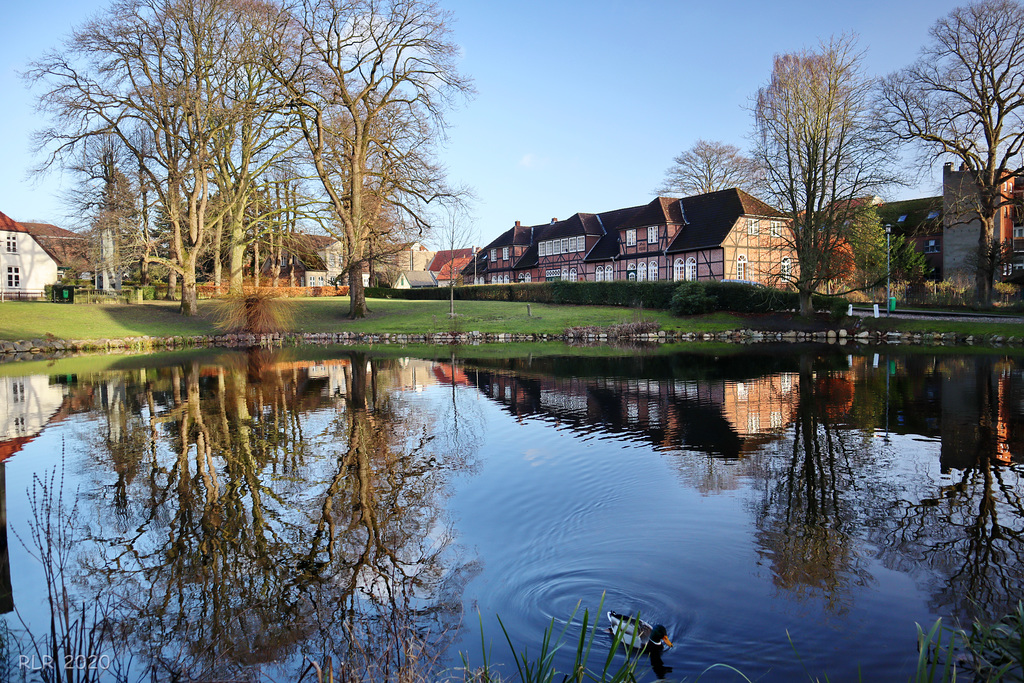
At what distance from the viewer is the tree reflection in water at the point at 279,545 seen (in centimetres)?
402

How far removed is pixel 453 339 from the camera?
3192cm

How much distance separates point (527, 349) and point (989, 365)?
15.4 meters

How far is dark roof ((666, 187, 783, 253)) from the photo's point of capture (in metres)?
45.3

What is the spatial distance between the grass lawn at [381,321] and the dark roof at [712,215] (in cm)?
1153

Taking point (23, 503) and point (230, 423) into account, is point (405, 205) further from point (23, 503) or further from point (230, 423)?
point (23, 503)

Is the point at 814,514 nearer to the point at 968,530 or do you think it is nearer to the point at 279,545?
the point at 968,530

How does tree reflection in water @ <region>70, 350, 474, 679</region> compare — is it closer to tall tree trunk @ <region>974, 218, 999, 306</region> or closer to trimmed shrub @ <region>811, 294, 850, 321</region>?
trimmed shrub @ <region>811, 294, 850, 321</region>

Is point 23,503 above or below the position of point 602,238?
below

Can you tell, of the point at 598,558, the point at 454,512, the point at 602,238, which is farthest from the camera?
the point at 602,238

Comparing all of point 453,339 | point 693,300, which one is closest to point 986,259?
point 693,300

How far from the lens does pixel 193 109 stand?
104 feet

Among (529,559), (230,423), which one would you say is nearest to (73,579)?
(529,559)

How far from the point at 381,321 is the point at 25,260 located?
37.4 m

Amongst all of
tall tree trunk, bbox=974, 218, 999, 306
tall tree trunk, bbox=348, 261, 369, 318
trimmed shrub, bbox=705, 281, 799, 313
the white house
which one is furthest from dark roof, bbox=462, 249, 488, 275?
tall tree trunk, bbox=974, 218, 999, 306
